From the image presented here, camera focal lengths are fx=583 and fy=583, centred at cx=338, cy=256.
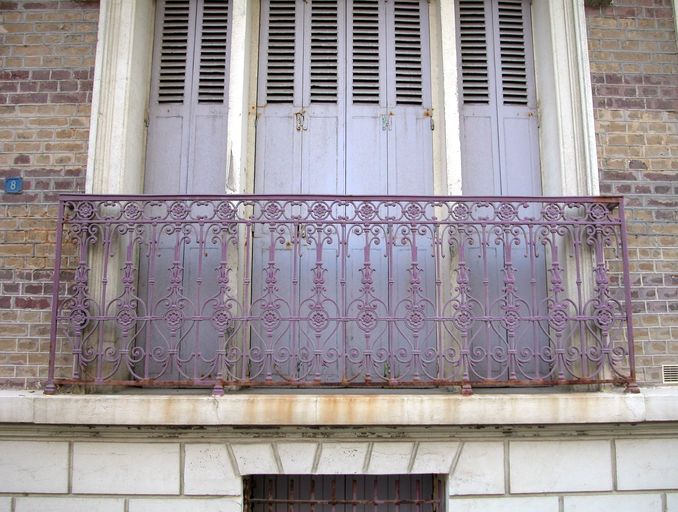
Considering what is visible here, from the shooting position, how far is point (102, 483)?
423 cm

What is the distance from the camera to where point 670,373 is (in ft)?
14.9

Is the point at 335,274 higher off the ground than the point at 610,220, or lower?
lower

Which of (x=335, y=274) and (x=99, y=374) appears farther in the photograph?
(x=335, y=274)

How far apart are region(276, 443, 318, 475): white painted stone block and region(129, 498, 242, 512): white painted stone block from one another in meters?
0.43

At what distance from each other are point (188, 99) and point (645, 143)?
3878 millimetres

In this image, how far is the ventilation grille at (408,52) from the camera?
16.8 ft

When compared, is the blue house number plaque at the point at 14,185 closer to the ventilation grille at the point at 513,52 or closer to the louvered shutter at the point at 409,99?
the louvered shutter at the point at 409,99

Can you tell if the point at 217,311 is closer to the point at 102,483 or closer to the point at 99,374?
the point at 99,374

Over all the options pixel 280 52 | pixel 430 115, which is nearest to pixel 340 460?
pixel 430 115

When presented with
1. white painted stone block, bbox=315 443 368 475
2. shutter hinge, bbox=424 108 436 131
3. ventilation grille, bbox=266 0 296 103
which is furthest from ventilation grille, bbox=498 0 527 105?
white painted stone block, bbox=315 443 368 475

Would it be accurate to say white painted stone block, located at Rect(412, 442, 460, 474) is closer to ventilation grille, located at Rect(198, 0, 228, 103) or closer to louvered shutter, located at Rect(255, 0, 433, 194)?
louvered shutter, located at Rect(255, 0, 433, 194)

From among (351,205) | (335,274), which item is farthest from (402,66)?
(335,274)

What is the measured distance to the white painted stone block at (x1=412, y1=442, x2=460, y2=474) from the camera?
4285mm

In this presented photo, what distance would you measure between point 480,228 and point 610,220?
3.21ft
